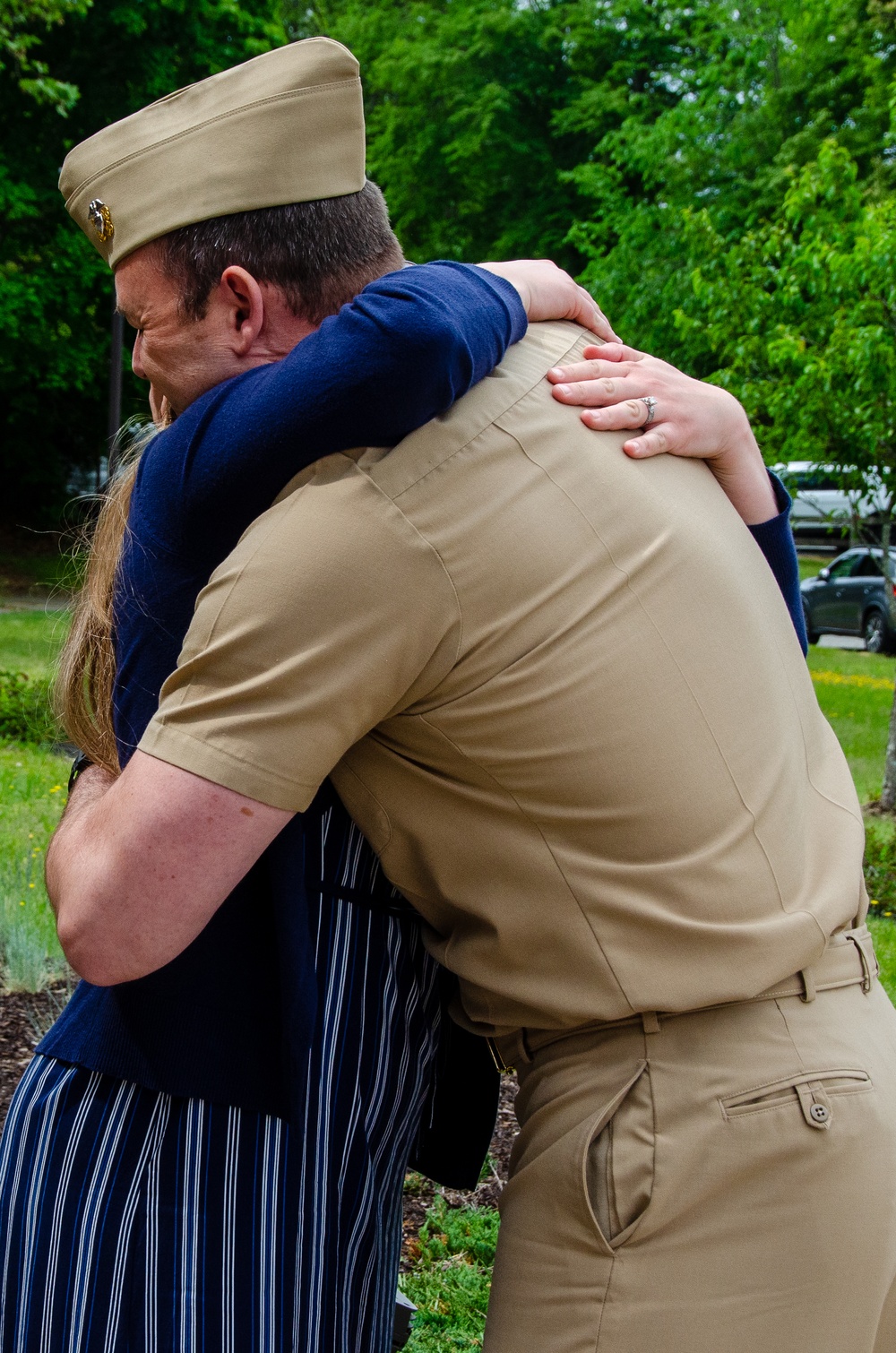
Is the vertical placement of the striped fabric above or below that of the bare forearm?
below

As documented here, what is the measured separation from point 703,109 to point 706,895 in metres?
21.9

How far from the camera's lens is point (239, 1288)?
1.48 metres

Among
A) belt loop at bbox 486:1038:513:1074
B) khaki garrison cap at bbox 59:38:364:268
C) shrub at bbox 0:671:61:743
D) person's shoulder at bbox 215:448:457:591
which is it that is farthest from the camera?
shrub at bbox 0:671:61:743

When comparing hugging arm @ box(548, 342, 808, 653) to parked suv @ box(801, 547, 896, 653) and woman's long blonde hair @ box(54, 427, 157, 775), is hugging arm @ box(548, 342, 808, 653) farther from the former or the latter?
parked suv @ box(801, 547, 896, 653)

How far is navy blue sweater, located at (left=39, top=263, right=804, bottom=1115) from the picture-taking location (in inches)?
51.2

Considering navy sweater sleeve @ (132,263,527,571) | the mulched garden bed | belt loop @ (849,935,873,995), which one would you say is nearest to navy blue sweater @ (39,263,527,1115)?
navy sweater sleeve @ (132,263,527,571)

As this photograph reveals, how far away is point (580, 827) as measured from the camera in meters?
1.35

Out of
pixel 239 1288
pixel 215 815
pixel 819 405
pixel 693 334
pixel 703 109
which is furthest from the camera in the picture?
pixel 703 109

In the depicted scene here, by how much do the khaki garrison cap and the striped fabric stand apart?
715 mm

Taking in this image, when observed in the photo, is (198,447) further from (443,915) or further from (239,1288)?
(239,1288)

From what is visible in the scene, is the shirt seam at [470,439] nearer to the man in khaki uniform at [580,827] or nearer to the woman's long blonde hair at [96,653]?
the man in khaki uniform at [580,827]

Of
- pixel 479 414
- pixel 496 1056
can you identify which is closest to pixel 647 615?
pixel 479 414

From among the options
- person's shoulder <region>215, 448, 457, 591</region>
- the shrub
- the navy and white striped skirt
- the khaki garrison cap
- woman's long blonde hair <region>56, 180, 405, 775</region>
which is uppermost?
the khaki garrison cap

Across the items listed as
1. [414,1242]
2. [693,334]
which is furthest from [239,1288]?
[693,334]
